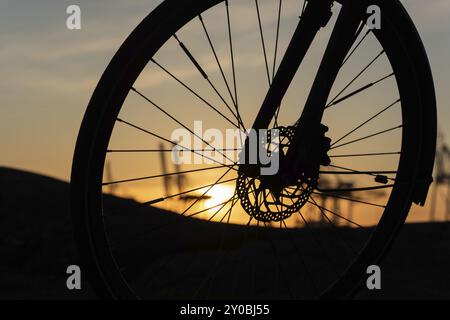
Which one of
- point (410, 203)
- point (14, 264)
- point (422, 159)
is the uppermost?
point (422, 159)

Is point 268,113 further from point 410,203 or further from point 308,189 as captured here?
point 410,203

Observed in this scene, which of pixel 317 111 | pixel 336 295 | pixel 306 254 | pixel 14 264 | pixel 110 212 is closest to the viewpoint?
pixel 317 111

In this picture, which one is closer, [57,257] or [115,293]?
[115,293]

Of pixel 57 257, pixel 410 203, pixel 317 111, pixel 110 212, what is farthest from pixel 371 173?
pixel 110 212

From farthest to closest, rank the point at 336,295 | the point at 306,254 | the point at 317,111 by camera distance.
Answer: the point at 306,254
the point at 336,295
the point at 317,111

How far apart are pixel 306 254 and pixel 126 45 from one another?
480cm

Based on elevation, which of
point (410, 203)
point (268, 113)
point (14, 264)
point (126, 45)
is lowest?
point (14, 264)

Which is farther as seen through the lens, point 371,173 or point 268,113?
point 371,173

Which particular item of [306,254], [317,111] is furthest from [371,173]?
[306,254]

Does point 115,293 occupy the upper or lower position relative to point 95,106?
lower

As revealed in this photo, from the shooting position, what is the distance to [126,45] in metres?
3.90

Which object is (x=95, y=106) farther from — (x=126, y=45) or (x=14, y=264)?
(x=14, y=264)

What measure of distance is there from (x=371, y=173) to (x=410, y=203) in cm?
37

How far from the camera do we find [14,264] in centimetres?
873
